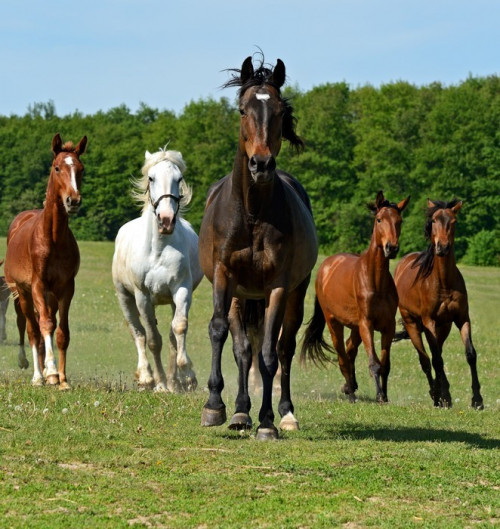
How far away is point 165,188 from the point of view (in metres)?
11.9

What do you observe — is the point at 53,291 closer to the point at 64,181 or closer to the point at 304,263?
the point at 64,181

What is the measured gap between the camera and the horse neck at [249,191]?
846cm

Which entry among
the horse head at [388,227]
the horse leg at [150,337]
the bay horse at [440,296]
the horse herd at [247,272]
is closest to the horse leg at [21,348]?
the horse herd at [247,272]

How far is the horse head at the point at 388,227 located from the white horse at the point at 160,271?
260 cm

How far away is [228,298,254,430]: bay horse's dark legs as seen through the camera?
27.8 feet

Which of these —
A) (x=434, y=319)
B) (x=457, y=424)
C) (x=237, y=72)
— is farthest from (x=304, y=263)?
(x=434, y=319)

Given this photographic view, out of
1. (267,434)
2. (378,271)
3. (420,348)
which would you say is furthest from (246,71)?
(420,348)

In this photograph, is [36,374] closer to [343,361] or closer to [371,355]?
[371,355]

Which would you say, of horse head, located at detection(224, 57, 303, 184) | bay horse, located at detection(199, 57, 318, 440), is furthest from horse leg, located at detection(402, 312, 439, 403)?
horse head, located at detection(224, 57, 303, 184)

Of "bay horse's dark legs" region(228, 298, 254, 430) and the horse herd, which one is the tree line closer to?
the horse herd

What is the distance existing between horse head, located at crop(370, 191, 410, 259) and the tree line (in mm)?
40059

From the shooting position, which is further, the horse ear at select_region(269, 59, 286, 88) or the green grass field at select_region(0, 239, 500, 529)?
the horse ear at select_region(269, 59, 286, 88)

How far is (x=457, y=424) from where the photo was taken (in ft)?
34.4

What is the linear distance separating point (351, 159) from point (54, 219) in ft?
193
